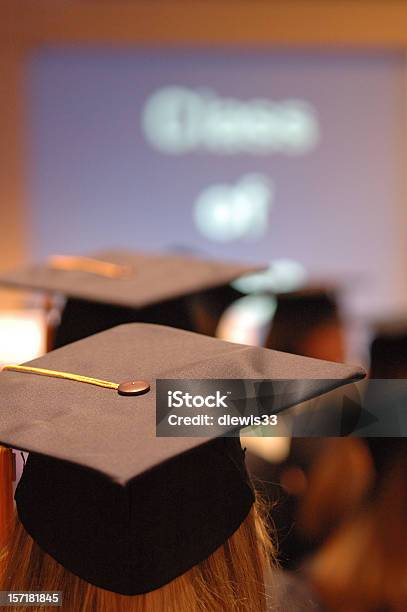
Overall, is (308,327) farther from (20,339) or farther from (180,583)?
(180,583)

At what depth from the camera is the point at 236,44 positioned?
195 inches

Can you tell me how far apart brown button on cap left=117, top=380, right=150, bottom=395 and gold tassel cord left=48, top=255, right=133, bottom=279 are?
90 cm

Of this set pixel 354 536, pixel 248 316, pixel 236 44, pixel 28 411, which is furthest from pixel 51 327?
pixel 236 44

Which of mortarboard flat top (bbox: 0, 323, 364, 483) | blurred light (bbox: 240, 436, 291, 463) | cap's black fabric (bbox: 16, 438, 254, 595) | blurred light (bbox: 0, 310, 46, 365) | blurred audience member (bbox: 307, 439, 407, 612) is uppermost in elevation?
mortarboard flat top (bbox: 0, 323, 364, 483)

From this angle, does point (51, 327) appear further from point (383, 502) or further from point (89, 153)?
point (89, 153)

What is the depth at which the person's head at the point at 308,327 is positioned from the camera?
283 centimetres

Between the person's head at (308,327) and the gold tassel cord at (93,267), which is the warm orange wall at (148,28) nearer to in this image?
the person's head at (308,327)

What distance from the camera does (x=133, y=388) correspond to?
3.88 feet

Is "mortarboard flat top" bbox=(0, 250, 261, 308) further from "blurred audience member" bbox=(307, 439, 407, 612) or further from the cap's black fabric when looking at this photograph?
the cap's black fabric

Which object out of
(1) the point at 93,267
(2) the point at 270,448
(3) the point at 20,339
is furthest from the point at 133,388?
(3) the point at 20,339

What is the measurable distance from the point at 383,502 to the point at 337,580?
7.3 inches

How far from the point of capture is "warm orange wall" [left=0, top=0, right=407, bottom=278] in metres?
4.80

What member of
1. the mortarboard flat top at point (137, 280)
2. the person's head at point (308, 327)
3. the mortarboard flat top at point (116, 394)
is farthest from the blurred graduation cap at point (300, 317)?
the mortarboard flat top at point (116, 394)

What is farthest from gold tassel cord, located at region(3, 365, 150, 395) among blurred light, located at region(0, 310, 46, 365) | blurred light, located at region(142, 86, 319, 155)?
blurred light, located at region(142, 86, 319, 155)
